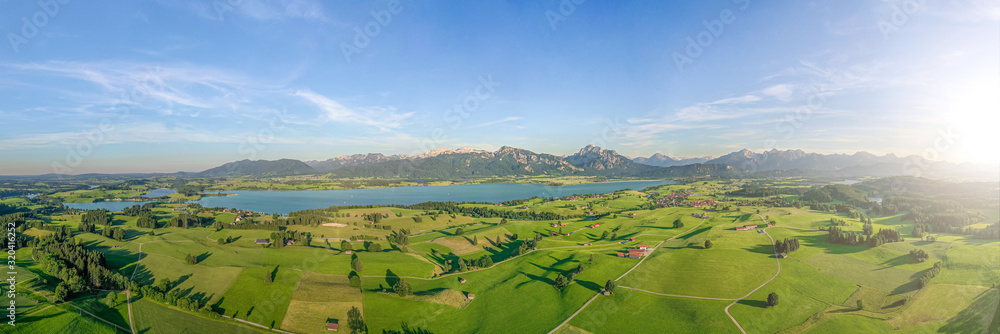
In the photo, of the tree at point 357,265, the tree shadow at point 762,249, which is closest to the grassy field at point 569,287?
the tree shadow at point 762,249

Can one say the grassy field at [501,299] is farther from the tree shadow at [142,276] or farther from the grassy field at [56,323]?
the tree shadow at [142,276]

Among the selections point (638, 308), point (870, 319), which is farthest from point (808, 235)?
point (638, 308)

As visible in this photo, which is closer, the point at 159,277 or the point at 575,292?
the point at 575,292

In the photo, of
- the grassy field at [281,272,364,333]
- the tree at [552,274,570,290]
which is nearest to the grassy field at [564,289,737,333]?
the tree at [552,274,570,290]

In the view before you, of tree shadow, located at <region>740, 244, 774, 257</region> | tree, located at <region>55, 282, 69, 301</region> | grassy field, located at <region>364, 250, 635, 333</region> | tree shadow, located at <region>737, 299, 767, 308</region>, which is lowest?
grassy field, located at <region>364, 250, 635, 333</region>

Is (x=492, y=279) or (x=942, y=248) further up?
(x=942, y=248)

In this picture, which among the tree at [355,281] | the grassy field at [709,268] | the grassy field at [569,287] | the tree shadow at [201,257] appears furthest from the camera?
the tree shadow at [201,257]

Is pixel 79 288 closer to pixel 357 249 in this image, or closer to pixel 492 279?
pixel 357 249

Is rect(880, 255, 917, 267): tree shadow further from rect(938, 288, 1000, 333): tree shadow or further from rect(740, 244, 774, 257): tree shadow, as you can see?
Answer: rect(740, 244, 774, 257): tree shadow
